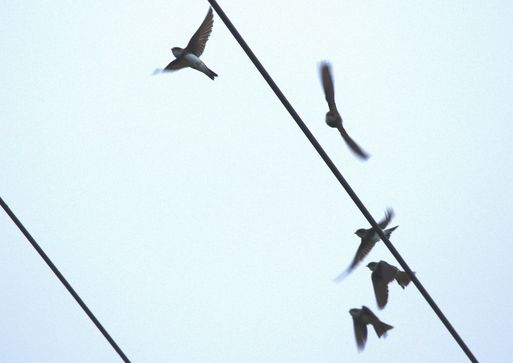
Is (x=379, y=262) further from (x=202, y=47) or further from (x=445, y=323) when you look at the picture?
(x=202, y=47)

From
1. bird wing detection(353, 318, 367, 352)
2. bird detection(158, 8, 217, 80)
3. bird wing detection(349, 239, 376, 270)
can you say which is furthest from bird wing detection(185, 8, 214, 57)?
bird wing detection(353, 318, 367, 352)

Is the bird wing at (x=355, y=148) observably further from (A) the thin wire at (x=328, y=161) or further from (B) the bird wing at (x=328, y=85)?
(A) the thin wire at (x=328, y=161)

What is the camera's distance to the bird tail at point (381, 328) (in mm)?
4089

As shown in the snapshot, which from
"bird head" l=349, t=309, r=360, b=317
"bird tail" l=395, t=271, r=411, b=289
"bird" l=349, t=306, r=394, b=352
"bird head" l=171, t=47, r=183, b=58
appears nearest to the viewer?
"bird tail" l=395, t=271, r=411, b=289

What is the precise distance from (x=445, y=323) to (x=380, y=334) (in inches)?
66.0

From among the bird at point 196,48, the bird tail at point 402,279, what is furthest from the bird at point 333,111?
the bird at point 196,48

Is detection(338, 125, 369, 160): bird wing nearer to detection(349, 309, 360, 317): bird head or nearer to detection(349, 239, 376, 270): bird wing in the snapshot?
detection(349, 239, 376, 270): bird wing

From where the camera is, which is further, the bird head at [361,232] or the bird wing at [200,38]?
the bird wing at [200,38]

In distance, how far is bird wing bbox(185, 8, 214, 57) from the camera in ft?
16.5

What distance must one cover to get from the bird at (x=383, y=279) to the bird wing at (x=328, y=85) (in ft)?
3.06

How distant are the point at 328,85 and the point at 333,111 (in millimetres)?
142

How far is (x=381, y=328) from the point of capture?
13.9 ft

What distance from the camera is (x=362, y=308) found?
440 cm

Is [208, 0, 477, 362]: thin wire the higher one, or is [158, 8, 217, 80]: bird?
[158, 8, 217, 80]: bird
